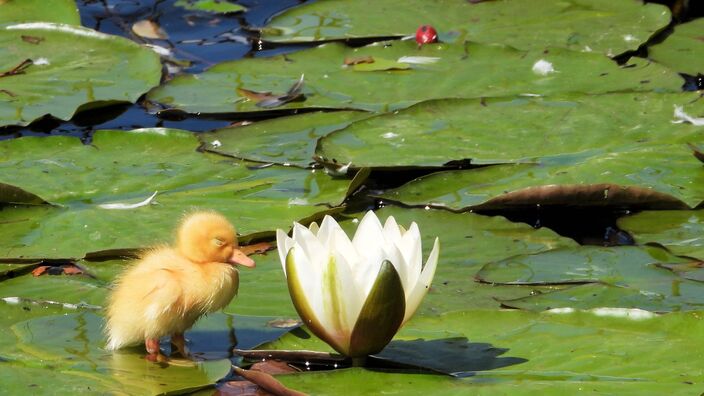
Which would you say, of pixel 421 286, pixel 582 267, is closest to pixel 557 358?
pixel 421 286

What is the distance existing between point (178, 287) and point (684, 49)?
329cm

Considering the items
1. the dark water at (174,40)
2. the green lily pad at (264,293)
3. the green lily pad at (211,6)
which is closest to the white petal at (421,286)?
the green lily pad at (264,293)

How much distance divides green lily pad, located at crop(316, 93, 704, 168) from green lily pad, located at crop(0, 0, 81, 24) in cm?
214

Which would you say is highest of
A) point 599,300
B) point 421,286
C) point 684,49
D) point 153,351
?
point 421,286

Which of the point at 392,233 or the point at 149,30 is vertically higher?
the point at 392,233

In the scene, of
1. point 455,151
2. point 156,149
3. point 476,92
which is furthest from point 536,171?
point 156,149

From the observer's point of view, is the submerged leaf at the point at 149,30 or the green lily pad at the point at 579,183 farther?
the submerged leaf at the point at 149,30

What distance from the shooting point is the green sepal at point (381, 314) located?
2.61 m

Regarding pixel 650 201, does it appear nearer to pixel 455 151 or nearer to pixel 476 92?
pixel 455 151

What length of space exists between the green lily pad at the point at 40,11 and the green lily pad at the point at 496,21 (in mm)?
983

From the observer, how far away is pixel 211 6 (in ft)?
20.9

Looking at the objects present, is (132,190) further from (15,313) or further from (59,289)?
(15,313)

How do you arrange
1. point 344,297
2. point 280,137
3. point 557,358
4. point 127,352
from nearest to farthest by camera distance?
point 344,297 < point 557,358 < point 127,352 < point 280,137

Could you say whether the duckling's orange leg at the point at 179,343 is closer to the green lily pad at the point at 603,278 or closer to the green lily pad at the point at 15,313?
the green lily pad at the point at 15,313
